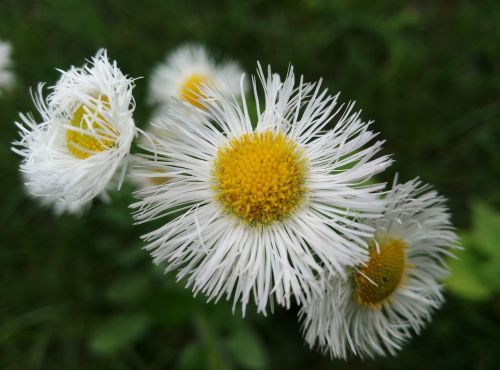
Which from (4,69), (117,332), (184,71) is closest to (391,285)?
(117,332)

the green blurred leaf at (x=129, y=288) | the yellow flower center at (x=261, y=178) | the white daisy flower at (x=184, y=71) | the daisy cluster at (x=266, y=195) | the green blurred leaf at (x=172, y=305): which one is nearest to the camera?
the daisy cluster at (x=266, y=195)

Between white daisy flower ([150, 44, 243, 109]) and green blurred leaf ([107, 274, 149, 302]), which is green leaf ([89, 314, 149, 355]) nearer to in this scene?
green blurred leaf ([107, 274, 149, 302])

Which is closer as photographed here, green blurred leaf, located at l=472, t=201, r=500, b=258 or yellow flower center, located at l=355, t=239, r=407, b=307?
yellow flower center, located at l=355, t=239, r=407, b=307

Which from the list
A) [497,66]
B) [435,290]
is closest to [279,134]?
[435,290]

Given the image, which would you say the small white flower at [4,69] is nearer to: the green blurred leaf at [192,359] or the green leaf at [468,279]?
the green blurred leaf at [192,359]

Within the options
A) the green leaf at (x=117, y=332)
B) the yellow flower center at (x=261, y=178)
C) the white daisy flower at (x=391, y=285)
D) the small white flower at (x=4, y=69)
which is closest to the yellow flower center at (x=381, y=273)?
the white daisy flower at (x=391, y=285)

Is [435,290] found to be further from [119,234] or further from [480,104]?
[119,234]

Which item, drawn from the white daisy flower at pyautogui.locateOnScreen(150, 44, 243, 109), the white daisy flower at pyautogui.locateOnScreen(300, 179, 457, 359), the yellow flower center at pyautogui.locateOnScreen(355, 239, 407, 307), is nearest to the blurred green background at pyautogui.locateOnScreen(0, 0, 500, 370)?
the white daisy flower at pyautogui.locateOnScreen(150, 44, 243, 109)
